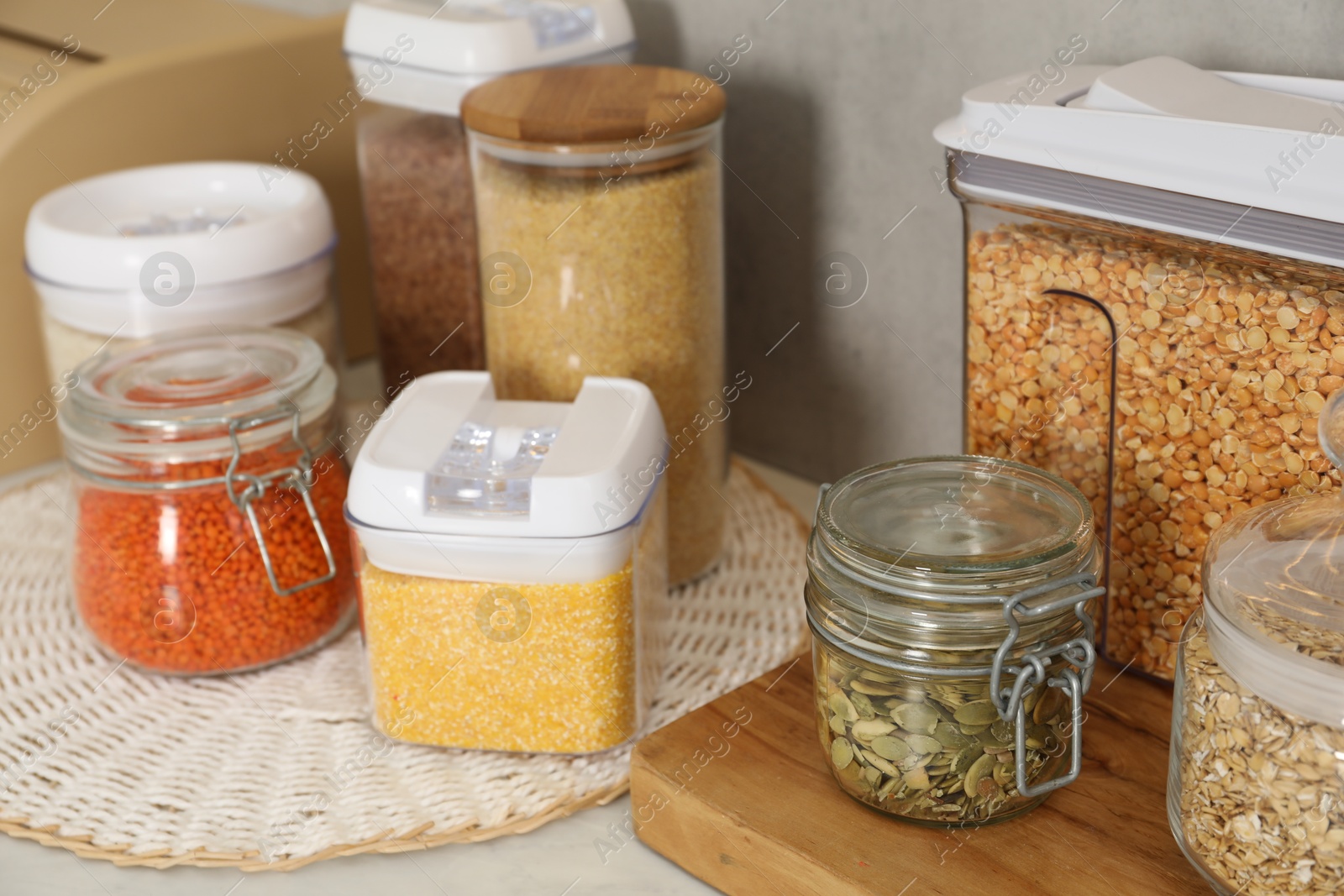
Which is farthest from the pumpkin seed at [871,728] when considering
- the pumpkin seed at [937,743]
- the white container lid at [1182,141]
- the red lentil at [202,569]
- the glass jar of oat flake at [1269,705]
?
the red lentil at [202,569]

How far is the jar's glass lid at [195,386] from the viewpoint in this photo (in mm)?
680

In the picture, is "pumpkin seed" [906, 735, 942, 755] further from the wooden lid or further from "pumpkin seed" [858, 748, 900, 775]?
the wooden lid

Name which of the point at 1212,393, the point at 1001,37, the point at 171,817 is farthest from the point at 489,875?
the point at 1001,37

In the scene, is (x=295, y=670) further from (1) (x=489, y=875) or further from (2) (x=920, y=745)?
(2) (x=920, y=745)

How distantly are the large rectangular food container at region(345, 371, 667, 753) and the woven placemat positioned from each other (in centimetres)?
3

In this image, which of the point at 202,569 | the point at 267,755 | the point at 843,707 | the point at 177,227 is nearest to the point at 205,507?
the point at 202,569

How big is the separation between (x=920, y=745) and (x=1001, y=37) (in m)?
0.40

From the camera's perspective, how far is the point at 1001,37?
0.71m

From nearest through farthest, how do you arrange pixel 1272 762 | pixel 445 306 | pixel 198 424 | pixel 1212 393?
pixel 1272 762 < pixel 1212 393 < pixel 198 424 < pixel 445 306

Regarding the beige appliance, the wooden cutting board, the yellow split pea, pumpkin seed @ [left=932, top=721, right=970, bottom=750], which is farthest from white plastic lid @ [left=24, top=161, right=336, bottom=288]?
pumpkin seed @ [left=932, top=721, right=970, bottom=750]

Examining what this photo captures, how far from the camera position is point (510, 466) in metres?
0.62

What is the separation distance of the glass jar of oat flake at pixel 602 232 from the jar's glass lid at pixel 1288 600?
13.6 inches

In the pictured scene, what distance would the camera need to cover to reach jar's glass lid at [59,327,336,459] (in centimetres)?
68

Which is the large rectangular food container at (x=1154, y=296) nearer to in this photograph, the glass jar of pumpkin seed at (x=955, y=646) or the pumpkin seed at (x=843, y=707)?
the glass jar of pumpkin seed at (x=955, y=646)
